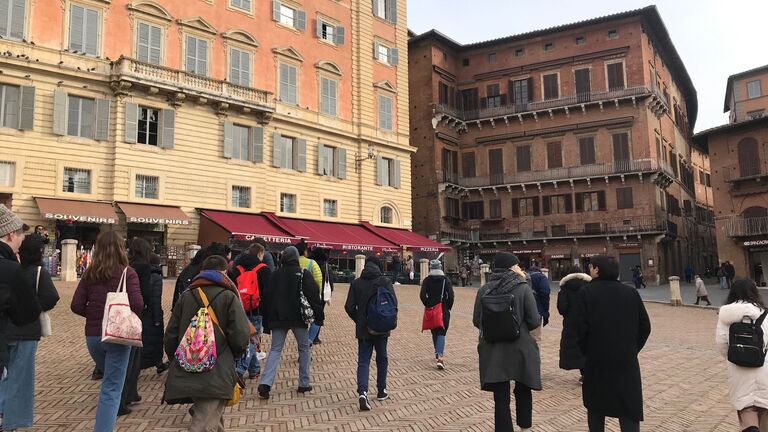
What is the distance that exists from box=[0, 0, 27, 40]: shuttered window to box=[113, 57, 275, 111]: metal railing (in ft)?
11.5

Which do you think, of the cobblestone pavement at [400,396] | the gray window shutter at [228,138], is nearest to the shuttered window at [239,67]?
the gray window shutter at [228,138]

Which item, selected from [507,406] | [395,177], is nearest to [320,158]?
[395,177]

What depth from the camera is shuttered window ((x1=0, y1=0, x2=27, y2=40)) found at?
21.2m

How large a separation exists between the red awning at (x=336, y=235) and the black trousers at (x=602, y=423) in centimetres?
2254

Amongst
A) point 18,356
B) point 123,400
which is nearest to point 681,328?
point 123,400

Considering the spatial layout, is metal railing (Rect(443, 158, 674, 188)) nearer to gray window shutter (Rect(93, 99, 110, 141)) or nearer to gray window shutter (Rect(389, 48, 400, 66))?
gray window shutter (Rect(389, 48, 400, 66))

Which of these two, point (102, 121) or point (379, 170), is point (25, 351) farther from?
point (379, 170)

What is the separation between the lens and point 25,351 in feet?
15.2

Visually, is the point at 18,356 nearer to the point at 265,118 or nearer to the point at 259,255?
the point at 259,255

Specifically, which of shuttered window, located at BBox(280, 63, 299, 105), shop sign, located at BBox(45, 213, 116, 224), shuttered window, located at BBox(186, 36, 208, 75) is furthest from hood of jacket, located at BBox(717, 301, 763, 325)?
shuttered window, located at BBox(280, 63, 299, 105)

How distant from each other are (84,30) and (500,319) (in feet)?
79.0

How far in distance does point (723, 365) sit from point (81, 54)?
2437cm

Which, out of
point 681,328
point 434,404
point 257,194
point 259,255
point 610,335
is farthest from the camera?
point 257,194

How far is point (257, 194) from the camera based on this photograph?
27938 mm
